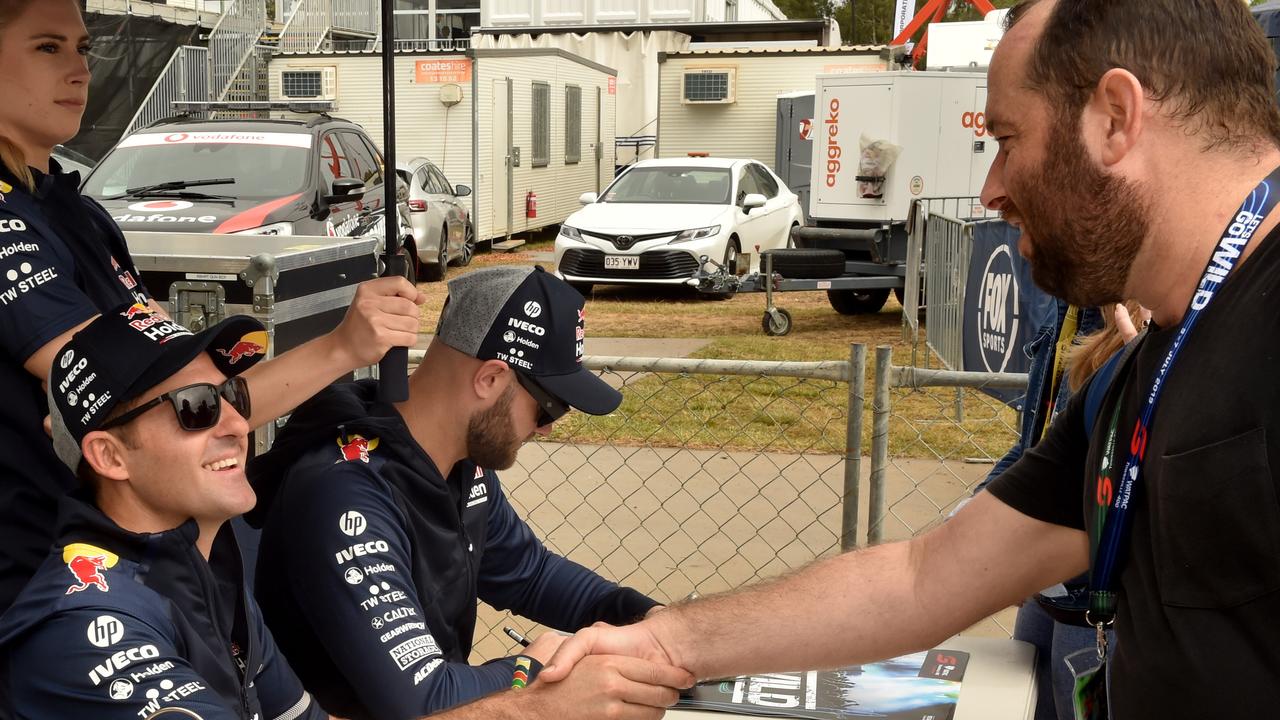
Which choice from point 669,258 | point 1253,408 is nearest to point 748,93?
point 669,258

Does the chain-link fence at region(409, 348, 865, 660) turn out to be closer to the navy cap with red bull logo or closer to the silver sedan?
the navy cap with red bull logo

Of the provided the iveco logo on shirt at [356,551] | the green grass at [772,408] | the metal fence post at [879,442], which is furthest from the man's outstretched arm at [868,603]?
the green grass at [772,408]

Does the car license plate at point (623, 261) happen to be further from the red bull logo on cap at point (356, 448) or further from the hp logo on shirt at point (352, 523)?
the hp logo on shirt at point (352, 523)

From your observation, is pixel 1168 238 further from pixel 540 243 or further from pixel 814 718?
pixel 540 243

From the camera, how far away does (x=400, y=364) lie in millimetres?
2652

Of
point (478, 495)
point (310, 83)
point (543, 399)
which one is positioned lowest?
point (478, 495)

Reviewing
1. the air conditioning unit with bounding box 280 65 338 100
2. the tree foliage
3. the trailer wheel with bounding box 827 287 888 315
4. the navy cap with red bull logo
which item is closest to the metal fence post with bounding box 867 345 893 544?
the navy cap with red bull logo

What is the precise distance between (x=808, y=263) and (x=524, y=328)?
9.20 meters

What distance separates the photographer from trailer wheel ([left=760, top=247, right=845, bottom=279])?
38.4 feet

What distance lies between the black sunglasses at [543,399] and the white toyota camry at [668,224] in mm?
11038

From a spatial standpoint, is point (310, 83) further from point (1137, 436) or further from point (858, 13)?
point (858, 13)

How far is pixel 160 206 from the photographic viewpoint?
10.0 meters

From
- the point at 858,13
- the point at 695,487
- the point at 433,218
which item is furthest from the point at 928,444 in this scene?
the point at 858,13

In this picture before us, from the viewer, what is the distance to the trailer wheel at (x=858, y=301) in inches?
526
